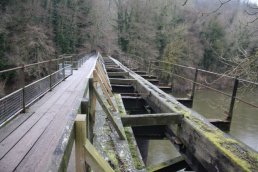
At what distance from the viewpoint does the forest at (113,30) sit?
26203mm

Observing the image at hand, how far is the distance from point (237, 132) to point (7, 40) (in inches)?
866

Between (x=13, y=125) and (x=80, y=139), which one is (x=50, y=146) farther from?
(x=80, y=139)

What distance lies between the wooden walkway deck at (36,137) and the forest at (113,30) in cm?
2094

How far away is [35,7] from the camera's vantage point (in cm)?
2970

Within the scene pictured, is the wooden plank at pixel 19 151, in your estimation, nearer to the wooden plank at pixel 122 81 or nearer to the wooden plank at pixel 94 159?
the wooden plank at pixel 94 159

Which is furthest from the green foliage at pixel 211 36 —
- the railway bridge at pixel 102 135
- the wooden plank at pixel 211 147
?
the wooden plank at pixel 211 147

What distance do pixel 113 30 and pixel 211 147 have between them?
38.5m

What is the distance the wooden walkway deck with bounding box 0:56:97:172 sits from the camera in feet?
10.2

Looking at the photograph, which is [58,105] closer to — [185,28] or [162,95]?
[162,95]

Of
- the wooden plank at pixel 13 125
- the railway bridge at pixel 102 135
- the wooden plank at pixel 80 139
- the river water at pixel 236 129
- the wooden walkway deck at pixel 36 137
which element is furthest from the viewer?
the river water at pixel 236 129

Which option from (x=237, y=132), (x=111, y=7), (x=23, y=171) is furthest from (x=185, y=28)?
(x=23, y=171)

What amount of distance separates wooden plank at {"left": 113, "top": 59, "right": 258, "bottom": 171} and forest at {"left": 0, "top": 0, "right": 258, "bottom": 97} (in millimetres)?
23367

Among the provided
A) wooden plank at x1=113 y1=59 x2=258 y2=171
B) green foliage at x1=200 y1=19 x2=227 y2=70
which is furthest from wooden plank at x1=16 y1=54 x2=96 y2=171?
green foliage at x1=200 y1=19 x2=227 y2=70

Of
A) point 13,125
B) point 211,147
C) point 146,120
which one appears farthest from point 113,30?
point 211,147
